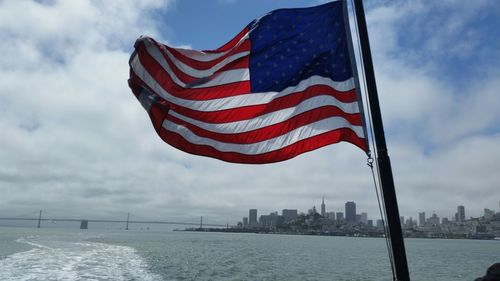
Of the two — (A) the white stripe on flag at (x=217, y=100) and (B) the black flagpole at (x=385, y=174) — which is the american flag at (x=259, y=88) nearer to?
(A) the white stripe on flag at (x=217, y=100)

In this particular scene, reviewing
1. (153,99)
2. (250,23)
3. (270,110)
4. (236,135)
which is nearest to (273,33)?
(250,23)

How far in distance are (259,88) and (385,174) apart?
298cm

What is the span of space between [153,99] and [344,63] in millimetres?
2890

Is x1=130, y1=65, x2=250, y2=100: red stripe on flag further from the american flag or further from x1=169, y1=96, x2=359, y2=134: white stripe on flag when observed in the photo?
x1=169, y1=96, x2=359, y2=134: white stripe on flag

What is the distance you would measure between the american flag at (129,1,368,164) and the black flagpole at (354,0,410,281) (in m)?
1.22

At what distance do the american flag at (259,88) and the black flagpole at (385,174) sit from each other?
122 centimetres

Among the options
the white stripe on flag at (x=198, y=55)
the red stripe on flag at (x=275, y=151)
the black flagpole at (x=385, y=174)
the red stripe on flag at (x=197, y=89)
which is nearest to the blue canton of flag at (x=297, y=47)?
the red stripe on flag at (x=197, y=89)

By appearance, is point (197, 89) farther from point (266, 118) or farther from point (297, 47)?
point (297, 47)

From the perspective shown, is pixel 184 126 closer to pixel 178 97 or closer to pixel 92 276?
pixel 178 97

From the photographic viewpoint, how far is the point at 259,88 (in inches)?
287

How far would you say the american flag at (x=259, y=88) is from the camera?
6637 millimetres

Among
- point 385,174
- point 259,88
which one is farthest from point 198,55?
point 385,174

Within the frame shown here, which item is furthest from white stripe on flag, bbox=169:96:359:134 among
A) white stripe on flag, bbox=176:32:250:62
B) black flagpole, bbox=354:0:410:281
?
black flagpole, bbox=354:0:410:281

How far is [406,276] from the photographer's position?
4656 mm
